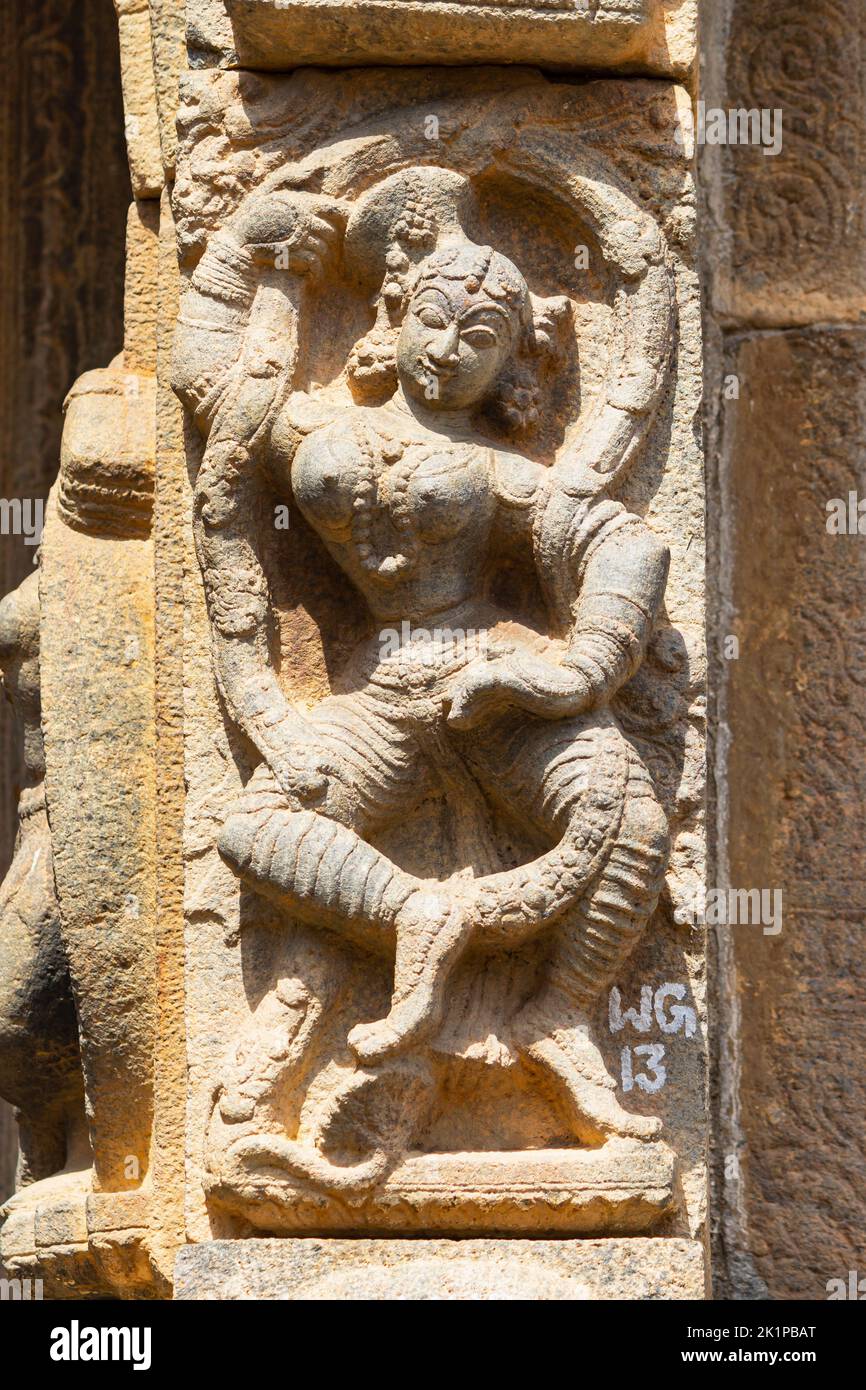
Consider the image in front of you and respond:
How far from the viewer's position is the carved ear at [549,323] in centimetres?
326

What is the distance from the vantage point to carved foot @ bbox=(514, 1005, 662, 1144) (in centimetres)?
303

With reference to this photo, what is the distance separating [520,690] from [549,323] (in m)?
0.54

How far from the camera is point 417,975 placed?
3031mm

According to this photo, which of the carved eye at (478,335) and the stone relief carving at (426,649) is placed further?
the carved eye at (478,335)

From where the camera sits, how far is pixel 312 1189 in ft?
9.93

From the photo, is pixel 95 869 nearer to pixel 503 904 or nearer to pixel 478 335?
pixel 503 904

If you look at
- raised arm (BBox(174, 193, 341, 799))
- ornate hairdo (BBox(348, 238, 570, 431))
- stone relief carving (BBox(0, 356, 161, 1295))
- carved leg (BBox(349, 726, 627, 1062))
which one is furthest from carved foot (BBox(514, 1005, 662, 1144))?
Result: ornate hairdo (BBox(348, 238, 570, 431))

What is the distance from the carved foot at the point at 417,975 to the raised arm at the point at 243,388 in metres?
0.32

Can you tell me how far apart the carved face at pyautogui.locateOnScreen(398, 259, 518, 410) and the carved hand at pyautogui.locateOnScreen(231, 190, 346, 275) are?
171 millimetres

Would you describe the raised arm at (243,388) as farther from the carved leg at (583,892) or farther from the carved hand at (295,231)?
the carved leg at (583,892)

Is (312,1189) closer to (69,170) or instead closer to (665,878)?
(665,878)

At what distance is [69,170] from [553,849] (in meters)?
2.65

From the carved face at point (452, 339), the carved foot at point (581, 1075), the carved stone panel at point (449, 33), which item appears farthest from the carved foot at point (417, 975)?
the carved stone panel at point (449, 33)

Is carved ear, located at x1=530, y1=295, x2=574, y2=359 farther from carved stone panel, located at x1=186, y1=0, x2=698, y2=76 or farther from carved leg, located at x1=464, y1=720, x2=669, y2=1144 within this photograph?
carved leg, located at x1=464, y1=720, x2=669, y2=1144
